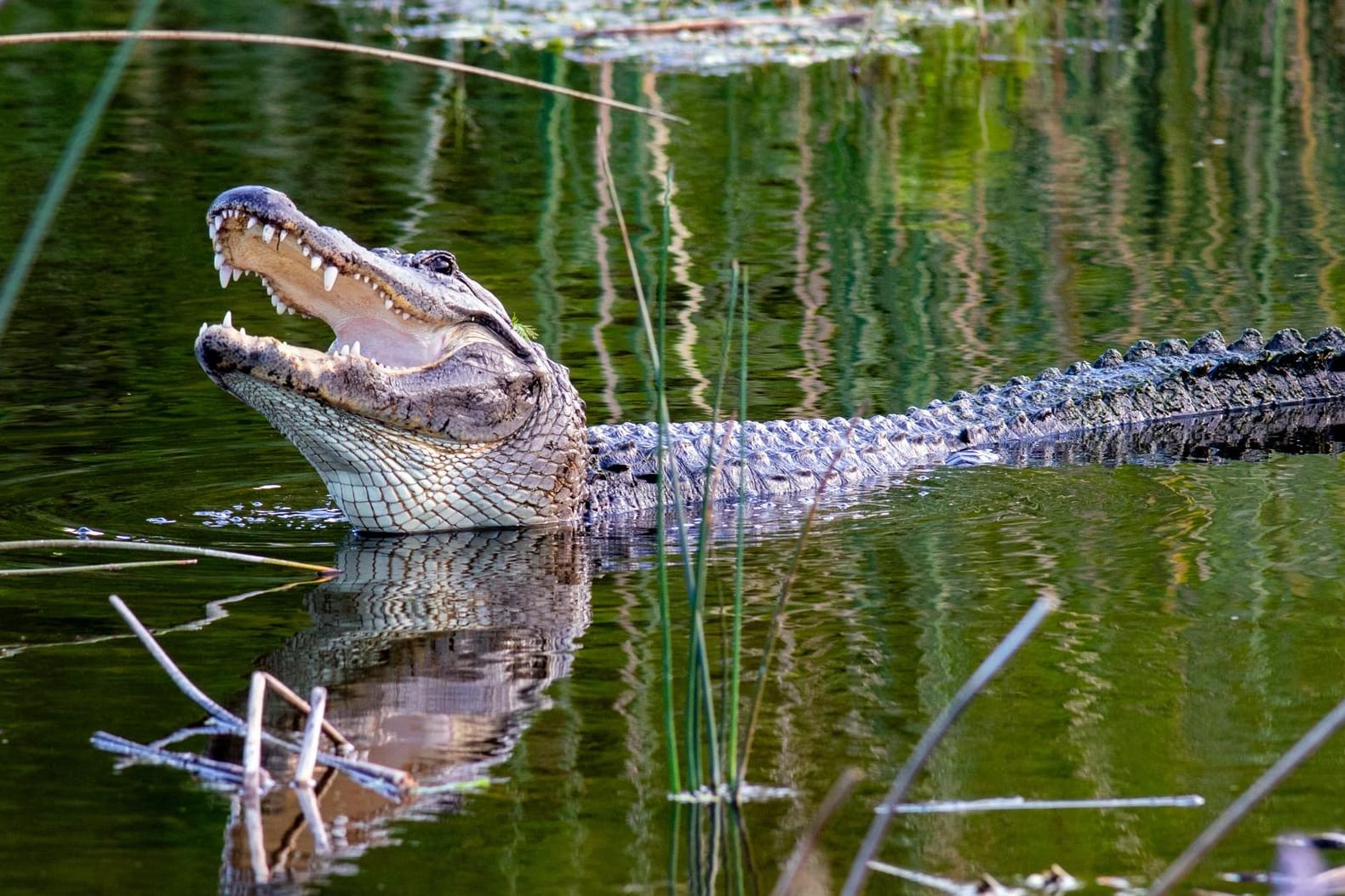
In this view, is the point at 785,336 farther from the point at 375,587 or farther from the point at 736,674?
the point at 736,674

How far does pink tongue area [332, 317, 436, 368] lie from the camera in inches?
240

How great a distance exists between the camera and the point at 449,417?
6.02m

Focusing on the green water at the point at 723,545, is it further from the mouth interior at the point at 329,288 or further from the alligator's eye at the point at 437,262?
the alligator's eye at the point at 437,262

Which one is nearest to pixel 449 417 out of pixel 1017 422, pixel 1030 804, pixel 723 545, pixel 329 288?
pixel 329 288

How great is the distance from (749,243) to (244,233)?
17.9 ft

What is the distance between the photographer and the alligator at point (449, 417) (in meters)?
5.54

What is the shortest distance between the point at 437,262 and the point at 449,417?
492mm

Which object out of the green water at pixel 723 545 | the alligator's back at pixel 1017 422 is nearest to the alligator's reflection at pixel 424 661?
the green water at pixel 723 545

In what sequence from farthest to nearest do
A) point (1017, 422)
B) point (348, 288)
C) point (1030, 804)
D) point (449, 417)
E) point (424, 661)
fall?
point (1017, 422) < point (449, 417) < point (348, 288) < point (424, 661) < point (1030, 804)

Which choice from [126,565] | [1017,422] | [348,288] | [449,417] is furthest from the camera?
[1017,422]

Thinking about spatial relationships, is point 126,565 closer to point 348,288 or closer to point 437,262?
point 348,288

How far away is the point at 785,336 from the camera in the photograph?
8.75 metres

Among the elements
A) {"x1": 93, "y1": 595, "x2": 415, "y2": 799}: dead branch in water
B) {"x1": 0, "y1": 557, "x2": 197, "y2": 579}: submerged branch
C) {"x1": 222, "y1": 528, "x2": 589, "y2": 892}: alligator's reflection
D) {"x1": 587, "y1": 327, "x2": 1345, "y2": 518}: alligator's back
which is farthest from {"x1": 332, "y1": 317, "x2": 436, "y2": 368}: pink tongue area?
{"x1": 93, "y1": 595, "x2": 415, "y2": 799}: dead branch in water

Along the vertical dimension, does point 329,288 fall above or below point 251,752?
above
